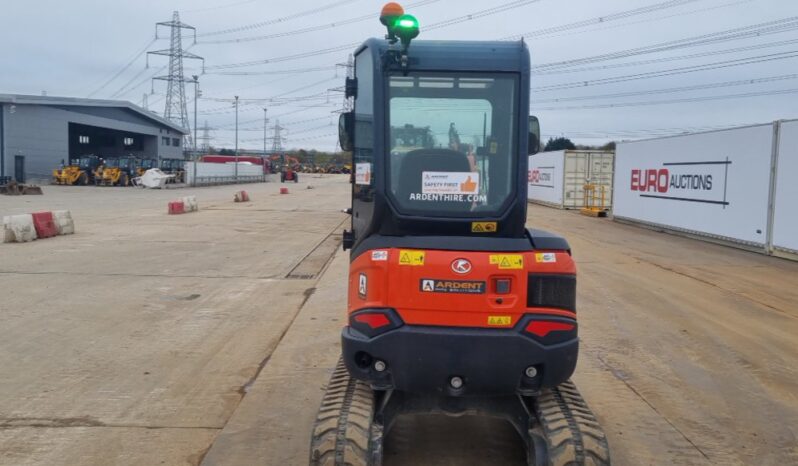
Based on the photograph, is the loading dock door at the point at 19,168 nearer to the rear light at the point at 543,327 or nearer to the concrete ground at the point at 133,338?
the concrete ground at the point at 133,338

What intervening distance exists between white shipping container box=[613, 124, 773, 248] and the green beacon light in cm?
1569

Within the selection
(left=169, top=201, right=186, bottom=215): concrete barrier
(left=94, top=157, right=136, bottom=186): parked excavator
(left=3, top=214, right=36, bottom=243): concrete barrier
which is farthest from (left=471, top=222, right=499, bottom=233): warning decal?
(left=94, top=157, right=136, bottom=186): parked excavator

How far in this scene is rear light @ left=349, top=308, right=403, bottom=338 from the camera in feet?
13.6

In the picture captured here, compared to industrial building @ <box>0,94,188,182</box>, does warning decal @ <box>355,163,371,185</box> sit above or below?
below

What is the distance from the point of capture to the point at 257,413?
5762mm

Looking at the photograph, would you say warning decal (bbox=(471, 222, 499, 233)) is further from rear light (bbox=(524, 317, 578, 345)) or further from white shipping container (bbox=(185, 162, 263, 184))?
white shipping container (bbox=(185, 162, 263, 184))

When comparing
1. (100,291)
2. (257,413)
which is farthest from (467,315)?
(100,291)

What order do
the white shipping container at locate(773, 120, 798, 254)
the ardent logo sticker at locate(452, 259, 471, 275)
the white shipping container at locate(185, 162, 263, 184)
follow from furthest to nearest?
the white shipping container at locate(185, 162, 263, 184), the white shipping container at locate(773, 120, 798, 254), the ardent logo sticker at locate(452, 259, 471, 275)

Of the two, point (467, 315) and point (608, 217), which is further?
point (608, 217)

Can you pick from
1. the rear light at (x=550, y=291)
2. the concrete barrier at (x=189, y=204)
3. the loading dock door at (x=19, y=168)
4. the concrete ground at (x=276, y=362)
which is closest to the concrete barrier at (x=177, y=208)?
the concrete barrier at (x=189, y=204)

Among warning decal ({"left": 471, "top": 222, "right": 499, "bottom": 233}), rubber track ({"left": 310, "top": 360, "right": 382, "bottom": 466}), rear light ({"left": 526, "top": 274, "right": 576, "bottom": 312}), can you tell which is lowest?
rubber track ({"left": 310, "top": 360, "right": 382, "bottom": 466})

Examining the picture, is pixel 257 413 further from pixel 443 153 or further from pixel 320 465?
pixel 443 153

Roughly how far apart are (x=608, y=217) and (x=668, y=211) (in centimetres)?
789

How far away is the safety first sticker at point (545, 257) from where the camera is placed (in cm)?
418
